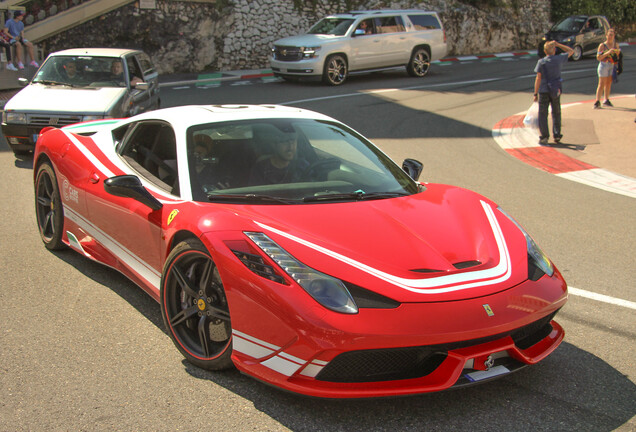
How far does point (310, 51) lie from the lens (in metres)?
19.5

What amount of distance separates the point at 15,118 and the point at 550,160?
26.9 feet

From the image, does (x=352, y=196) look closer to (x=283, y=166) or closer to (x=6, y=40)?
(x=283, y=166)

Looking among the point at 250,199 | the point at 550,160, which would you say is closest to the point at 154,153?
the point at 250,199

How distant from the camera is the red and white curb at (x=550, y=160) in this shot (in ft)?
32.5

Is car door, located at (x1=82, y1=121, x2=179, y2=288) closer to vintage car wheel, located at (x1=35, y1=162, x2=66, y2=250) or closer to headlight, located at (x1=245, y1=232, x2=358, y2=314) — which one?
vintage car wheel, located at (x1=35, y1=162, x2=66, y2=250)

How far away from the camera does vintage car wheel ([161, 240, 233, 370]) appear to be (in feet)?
12.7

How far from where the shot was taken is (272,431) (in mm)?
3385

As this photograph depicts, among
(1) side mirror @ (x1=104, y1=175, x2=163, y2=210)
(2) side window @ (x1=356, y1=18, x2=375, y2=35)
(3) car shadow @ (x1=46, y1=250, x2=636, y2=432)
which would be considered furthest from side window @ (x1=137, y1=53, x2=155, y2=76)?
(3) car shadow @ (x1=46, y1=250, x2=636, y2=432)

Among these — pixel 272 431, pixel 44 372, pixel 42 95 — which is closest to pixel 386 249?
pixel 272 431

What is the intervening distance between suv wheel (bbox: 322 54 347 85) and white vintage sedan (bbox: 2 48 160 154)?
25.1 ft

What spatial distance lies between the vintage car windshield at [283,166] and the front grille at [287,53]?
14.9 metres

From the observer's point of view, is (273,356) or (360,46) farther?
(360,46)

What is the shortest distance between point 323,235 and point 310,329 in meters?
0.66

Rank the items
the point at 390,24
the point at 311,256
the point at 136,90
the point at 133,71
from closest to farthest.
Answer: the point at 311,256, the point at 136,90, the point at 133,71, the point at 390,24
